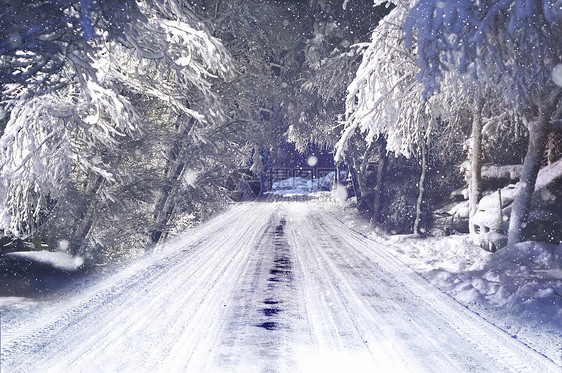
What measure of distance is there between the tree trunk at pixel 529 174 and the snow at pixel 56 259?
877cm

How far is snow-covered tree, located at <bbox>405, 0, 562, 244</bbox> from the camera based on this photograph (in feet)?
16.3

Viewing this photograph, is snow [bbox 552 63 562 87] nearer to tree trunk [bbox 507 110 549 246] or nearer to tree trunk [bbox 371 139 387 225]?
tree trunk [bbox 507 110 549 246]

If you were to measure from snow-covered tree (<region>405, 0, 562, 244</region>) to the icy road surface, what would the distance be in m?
2.88

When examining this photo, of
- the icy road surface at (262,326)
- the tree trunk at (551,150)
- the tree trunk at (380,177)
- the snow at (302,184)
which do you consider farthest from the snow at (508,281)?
the snow at (302,184)

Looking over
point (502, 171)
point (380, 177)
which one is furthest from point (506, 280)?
point (380, 177)

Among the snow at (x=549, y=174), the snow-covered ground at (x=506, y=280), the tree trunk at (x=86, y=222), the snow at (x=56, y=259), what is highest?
the snow at (x=549, y=174)

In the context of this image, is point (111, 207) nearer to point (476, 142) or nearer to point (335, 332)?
point (335, 332)

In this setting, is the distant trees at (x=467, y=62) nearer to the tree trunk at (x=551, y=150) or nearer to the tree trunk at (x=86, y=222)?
the tree trunk at (x=551, y=150)

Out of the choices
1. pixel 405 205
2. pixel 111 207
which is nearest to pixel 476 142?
pixel 405 205

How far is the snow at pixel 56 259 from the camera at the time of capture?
331 inches

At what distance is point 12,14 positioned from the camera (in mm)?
4566

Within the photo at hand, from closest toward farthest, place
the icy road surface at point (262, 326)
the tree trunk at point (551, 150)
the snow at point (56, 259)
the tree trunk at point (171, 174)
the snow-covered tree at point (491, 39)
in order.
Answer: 1. the icy road surface at point (262, 326)
2. the snow-covered tree at point (491, 39)
3. the snow at point (56, 259)
4. the tree trunk at point (551, 150)
5. the tree trunk at point (171, 174)

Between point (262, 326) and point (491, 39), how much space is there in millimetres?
4399

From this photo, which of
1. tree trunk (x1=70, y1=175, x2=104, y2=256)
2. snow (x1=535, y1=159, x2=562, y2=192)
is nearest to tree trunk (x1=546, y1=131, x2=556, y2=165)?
snow (x1=535, y1=159, x2=562, y2=192)
